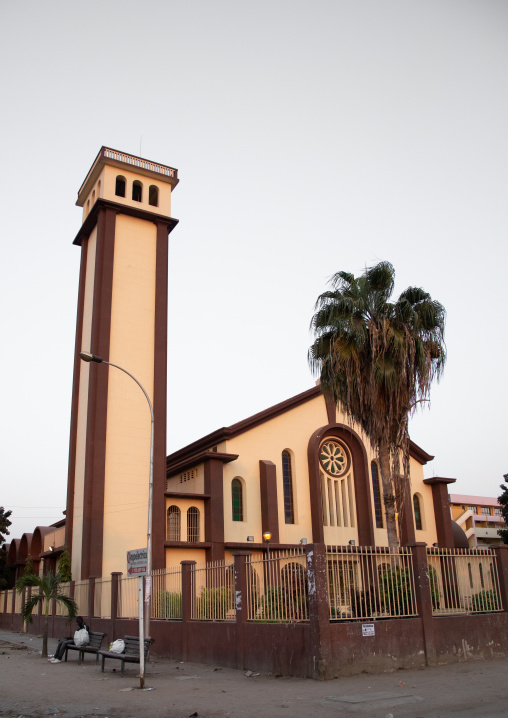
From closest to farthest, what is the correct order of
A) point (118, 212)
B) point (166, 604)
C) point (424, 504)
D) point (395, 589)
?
point (395, 589) < point (166, 604) < point (118, 212) < point (424, 504)

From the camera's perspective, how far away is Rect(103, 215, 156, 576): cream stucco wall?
2823 centimetres

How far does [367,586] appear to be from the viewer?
14914 mm

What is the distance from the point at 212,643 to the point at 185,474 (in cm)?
1639

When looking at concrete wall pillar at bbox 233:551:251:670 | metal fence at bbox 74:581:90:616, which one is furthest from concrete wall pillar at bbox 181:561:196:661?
metal fence at bbox 74:581:90:616

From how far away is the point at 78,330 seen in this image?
33906 millimetres

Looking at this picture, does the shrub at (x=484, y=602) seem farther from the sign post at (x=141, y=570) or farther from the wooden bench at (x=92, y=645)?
the wooden bench at (x=92, y=645)

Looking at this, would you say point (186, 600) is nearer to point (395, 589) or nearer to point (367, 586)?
point (367, 586)

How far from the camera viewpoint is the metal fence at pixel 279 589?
14344 mm

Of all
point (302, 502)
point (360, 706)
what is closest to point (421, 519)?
point (302, 502)

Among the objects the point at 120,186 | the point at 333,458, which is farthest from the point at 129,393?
the point at 120,186

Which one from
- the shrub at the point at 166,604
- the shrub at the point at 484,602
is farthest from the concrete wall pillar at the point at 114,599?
the shrub at the point at 484,602

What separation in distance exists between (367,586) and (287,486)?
56.1 ft

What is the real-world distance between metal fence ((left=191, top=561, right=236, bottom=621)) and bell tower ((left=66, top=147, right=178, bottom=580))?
10.2 metres

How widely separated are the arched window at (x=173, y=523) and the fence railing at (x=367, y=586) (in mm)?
15352
